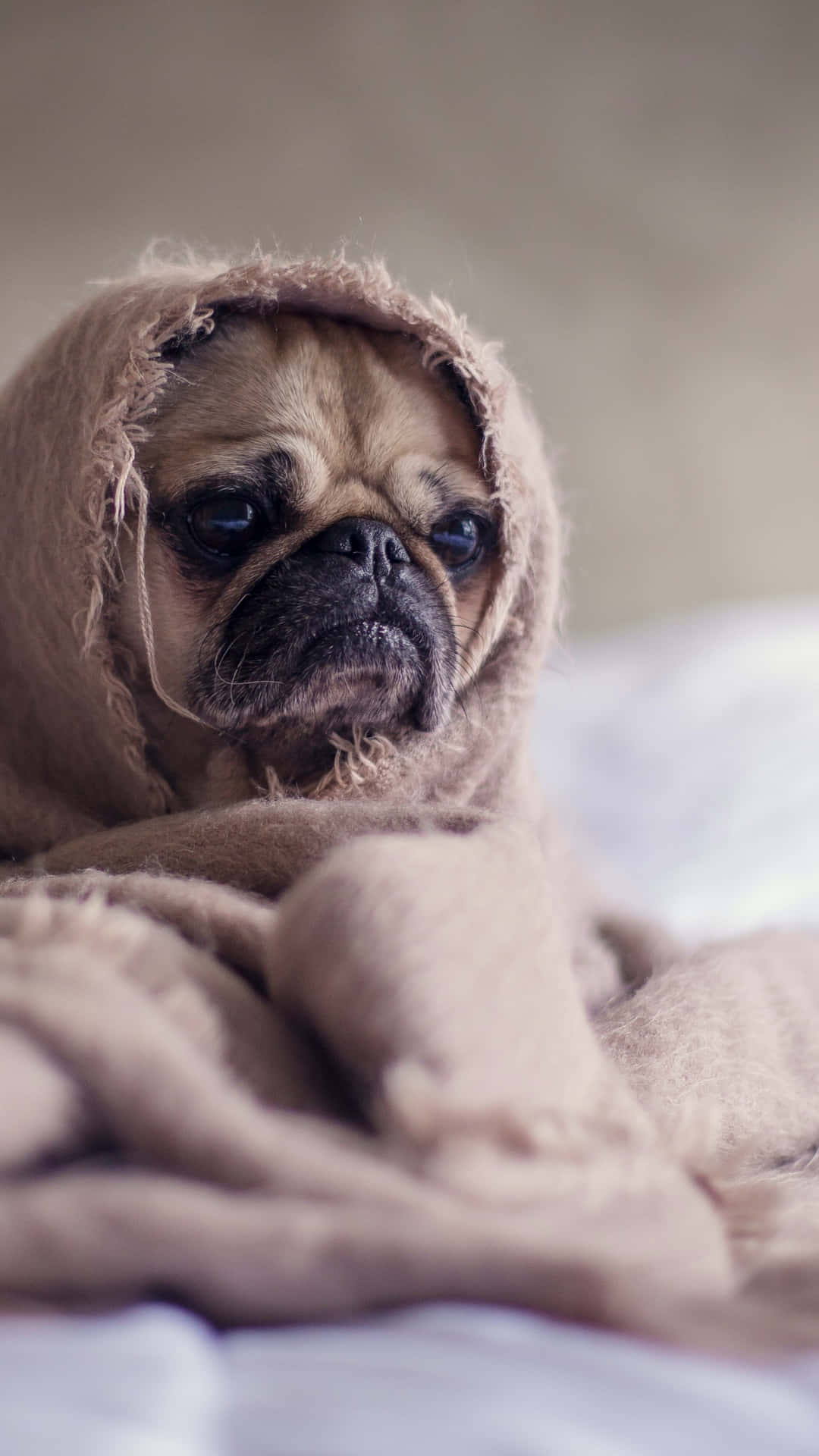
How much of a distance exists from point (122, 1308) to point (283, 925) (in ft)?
0.57

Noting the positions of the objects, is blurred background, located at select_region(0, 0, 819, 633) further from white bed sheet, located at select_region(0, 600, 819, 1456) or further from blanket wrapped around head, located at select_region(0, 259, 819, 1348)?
white bed sheet, located at select_region(0, 600, 819, 1456)

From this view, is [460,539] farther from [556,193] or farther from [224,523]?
[556,193]

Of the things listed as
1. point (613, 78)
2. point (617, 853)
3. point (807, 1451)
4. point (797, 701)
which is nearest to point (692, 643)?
point (797, 701)

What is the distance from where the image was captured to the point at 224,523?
100 centimetres

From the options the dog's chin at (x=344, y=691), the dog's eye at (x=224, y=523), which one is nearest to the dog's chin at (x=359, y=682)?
the dog's chin at (x=344, y=691)

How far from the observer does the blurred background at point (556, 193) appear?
2600mm

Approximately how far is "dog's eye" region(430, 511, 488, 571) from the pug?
0.05 ft

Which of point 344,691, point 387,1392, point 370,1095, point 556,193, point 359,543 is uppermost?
point 556,193

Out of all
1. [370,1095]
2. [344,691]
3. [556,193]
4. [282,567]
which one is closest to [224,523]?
[282,567]

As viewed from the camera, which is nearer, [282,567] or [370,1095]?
[370,1095]

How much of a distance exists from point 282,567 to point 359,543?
71mm

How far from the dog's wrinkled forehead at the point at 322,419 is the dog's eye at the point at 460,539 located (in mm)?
20

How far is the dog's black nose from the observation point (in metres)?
1.01

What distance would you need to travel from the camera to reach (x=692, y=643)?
240 cm
